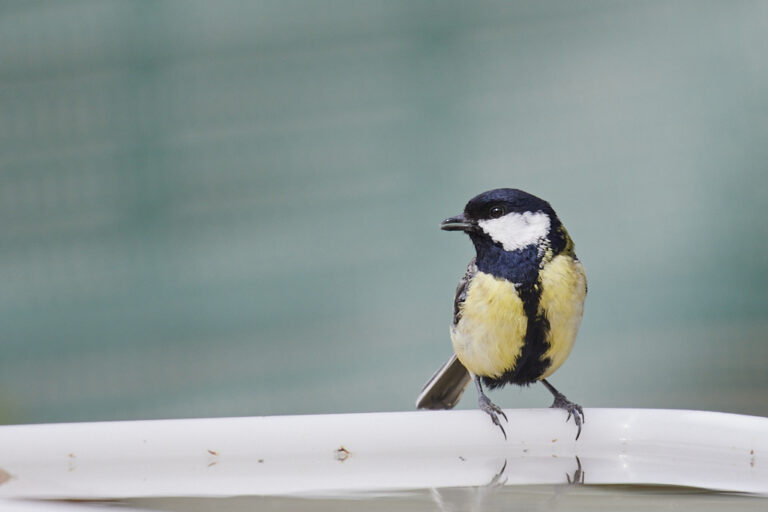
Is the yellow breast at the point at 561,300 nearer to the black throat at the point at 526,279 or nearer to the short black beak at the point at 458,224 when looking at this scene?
the black throat at the point at 526,279

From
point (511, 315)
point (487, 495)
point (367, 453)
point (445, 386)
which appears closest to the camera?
point (487, 495)

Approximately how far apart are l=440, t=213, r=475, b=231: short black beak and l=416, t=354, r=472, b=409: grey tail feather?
0.31m

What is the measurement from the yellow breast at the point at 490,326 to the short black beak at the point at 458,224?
0.08m

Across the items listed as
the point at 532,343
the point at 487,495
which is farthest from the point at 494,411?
the point at 487,495

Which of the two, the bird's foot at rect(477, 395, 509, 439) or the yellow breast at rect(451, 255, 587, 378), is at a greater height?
the yellow breast at rect(451, 255, 587, 378)

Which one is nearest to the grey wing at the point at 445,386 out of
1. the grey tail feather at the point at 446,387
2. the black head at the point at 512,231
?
the grey tail feather at the point at 446,387

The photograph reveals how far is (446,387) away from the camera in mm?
1785

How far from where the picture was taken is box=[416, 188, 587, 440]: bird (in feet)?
4.94

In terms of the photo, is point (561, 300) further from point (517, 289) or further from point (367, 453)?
point (367, 453)

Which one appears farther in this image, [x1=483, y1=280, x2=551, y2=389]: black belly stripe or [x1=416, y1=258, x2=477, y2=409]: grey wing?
[x1=416, y1=258, x2=477, y2=409]: grey wing

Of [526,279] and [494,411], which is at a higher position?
[526,279]

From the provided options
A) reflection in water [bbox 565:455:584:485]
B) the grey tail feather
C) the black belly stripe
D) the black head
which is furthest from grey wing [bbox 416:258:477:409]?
reflection in water [bbox 565:455:584:485]

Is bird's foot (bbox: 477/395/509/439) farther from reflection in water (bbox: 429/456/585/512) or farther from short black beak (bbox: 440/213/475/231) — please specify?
short black beak (bbox: 440/213/475/231)

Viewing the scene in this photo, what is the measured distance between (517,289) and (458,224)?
140mm
